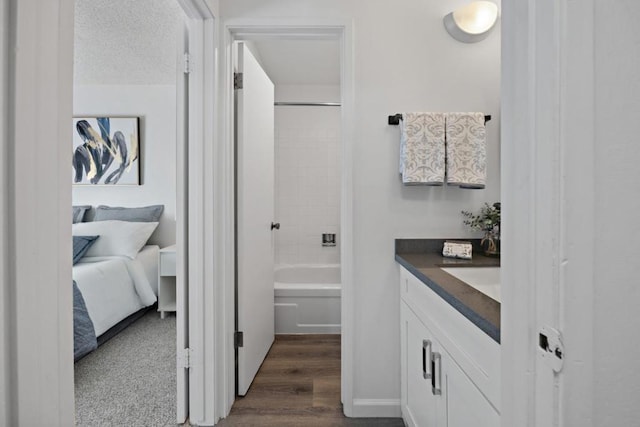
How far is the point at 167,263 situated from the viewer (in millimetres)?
3057

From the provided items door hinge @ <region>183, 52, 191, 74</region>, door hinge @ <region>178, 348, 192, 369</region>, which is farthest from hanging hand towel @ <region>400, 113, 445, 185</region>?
door hinge @ <region>178, 348, 192, 369</region>

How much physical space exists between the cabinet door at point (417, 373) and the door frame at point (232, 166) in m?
0.28

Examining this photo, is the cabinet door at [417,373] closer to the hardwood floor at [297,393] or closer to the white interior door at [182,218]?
the hardwood floor at [297,393]

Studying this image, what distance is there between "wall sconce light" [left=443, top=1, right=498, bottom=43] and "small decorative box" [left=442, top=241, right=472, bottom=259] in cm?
106

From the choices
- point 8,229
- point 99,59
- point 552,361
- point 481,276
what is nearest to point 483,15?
point 481,276

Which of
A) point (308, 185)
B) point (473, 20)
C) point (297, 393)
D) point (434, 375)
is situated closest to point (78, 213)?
point (308, 185)

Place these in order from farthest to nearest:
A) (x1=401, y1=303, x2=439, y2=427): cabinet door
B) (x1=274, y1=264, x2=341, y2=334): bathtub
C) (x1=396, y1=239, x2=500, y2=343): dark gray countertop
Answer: (x1=274, y1=264, x2=341, y2=334): bathtub
(x1=401, y1=303, x2=439, y2=427): cabinet door
(x1=396, y1=239, x2=500, y2=343): dark gray countertop

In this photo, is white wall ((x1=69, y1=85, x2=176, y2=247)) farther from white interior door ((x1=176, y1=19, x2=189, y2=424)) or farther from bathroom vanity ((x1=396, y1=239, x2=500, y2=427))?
bathroom vanity ((x1=396, y1=239, x2=500, y2=427))

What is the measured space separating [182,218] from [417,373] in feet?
4.19

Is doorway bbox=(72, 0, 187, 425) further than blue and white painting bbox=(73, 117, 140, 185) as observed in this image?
No

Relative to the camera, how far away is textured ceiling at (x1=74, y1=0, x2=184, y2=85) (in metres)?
2.23

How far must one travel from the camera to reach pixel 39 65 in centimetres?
51

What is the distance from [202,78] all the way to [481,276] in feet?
5.15

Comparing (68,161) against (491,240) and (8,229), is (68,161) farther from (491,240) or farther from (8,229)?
(491,240)
